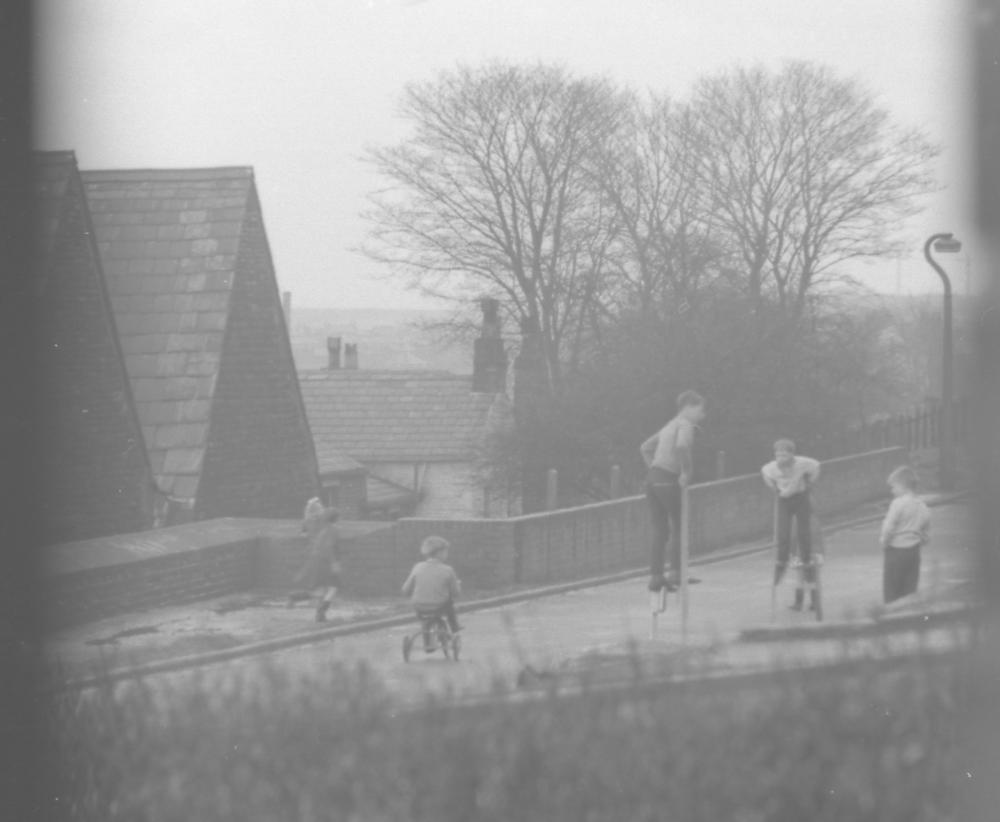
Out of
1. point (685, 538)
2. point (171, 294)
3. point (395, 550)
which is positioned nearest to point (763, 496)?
point (685, 538)

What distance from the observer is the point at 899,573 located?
4414mm

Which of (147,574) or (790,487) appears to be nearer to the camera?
(790,487)

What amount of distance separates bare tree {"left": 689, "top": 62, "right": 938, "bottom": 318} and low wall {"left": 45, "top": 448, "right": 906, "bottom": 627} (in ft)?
2.43

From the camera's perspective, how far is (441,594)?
474 cm

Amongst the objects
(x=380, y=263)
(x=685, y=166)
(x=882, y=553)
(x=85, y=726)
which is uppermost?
(x=685, y=166)

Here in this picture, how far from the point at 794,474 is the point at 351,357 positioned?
3057 millimetres

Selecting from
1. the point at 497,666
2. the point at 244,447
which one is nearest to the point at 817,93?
the point at 497,666

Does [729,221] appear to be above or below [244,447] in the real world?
above

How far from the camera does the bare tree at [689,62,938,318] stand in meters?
4.96

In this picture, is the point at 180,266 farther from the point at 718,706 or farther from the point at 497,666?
the point at 718,706

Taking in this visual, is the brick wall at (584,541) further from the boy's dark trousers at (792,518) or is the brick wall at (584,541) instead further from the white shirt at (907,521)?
the white shirt at (907,521)

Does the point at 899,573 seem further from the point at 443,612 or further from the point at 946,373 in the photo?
the point at 443,612

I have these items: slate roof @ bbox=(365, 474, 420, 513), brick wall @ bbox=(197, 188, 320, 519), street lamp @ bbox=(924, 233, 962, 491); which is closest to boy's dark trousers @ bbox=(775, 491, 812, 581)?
street lamp @ bbox=(924, 233, 962, 491)

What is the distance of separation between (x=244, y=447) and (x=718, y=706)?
630 centimetres
